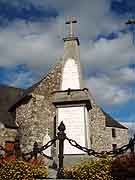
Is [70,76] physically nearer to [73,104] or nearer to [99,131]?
[73,104]

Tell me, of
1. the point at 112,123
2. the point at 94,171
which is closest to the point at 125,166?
the point at 94,171

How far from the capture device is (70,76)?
1184 centimetres

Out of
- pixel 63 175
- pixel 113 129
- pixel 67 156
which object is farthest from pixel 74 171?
pixel 113 129

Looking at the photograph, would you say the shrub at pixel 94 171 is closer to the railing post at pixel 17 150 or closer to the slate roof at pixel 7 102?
the railing post at pixel 17 150

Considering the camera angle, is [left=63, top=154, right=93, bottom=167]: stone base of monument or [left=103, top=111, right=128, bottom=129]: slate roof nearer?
[left=63, top=154, right=93, bottom=167]: stone base of monument

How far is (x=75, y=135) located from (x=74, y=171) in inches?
123

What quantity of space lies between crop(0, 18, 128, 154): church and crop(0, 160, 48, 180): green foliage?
2993 mm

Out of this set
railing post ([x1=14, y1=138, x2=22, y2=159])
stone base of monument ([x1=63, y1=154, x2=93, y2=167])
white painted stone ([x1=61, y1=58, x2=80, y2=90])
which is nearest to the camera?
railing post ([x1=14, y1=138, x2=22, y2=159])

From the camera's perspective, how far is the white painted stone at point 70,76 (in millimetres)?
11641

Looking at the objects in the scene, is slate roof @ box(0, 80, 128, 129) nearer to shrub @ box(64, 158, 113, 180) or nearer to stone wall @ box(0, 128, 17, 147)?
stone wall @ box(0, 128, 17, 147)

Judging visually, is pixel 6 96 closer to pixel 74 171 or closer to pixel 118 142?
pixel 118 142

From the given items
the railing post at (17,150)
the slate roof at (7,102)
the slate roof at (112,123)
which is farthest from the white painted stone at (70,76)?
the slate roof at (112,123)

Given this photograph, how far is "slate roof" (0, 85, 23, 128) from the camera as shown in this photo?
28281 mm

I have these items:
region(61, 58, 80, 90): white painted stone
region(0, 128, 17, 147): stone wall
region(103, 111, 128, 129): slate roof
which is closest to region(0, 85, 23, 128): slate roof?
region(0, 128, 17, 147): stone wall
